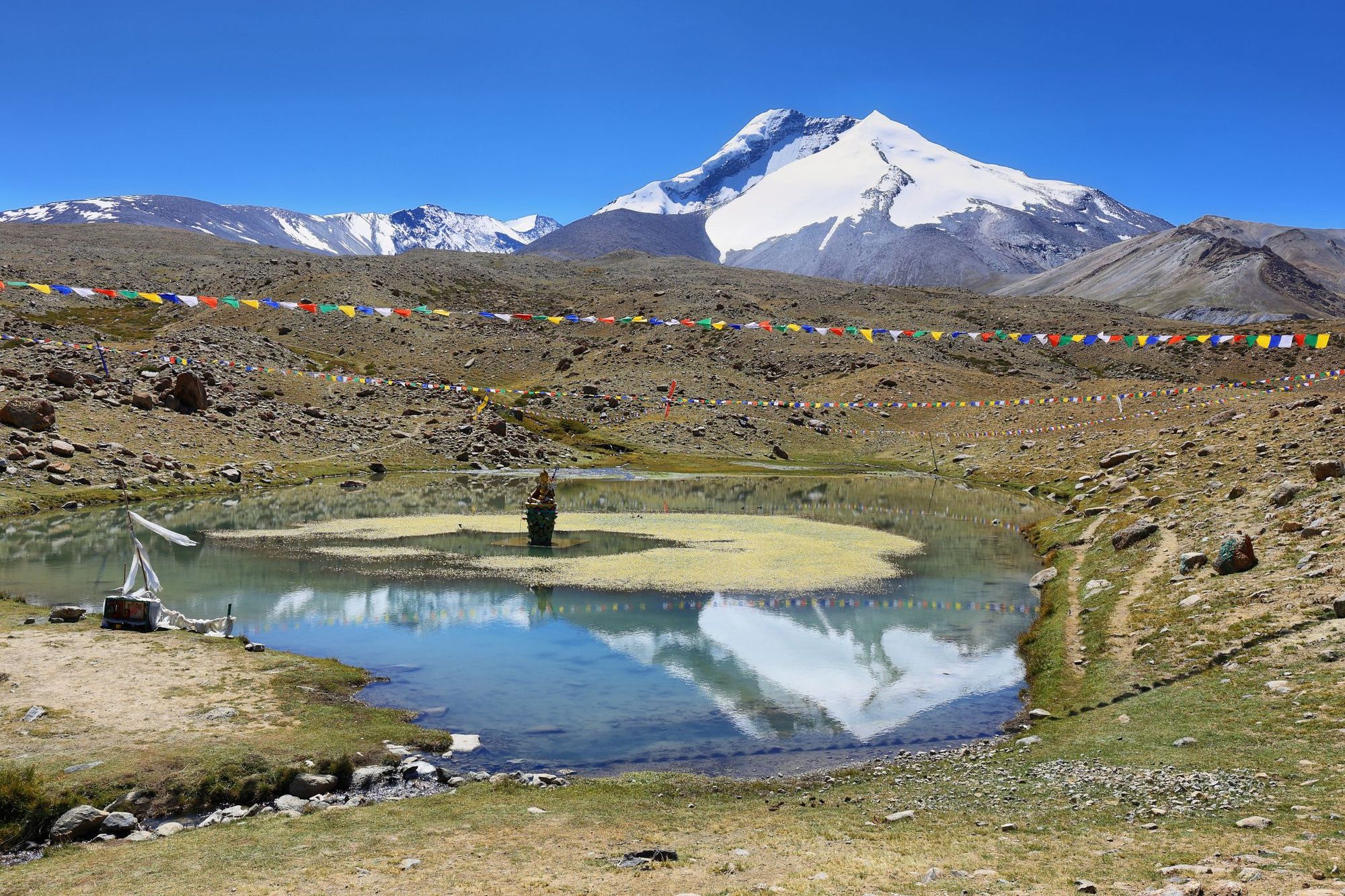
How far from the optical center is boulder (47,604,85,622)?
26.6 m

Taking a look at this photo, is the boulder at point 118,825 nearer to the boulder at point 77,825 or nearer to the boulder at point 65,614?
the boulder at point 77,825

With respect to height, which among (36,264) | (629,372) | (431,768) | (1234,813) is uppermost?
(36,264)

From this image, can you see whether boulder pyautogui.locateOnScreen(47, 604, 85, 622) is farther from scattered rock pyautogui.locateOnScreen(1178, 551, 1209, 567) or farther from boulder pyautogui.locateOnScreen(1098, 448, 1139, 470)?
boulder pyautogui.locateOnScreen(1098, 448, 1139, 470)

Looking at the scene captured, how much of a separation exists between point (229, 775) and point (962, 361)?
511ft

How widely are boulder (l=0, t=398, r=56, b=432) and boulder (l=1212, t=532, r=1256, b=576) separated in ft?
223

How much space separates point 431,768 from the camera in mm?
17609

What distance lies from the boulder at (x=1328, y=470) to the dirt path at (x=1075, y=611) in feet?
28.3

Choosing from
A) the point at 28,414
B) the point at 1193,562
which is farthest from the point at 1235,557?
the point at 28,414

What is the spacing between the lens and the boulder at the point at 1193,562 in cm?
2853

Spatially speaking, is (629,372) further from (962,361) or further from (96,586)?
(96,586)

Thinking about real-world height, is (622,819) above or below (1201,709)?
below

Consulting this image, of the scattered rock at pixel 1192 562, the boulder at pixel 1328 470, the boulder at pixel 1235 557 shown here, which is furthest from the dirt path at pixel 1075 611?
the boulder at pixel 1328 470

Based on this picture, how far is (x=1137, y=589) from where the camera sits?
2967 cm

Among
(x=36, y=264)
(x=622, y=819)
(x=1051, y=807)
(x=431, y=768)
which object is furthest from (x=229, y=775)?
(x=36, y=264)
